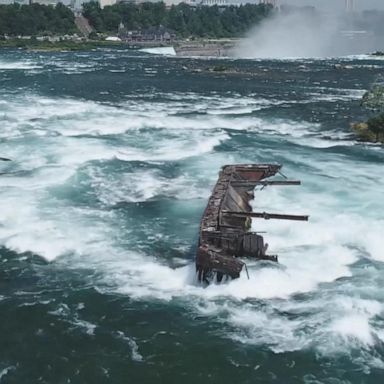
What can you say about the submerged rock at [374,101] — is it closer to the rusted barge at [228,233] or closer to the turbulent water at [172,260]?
the turbulent water at [172,260]

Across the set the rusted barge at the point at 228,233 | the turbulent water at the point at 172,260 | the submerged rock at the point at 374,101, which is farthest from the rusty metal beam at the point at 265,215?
the submerged rock at the point at 374,101

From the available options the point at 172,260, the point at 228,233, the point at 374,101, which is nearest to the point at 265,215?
the point at 228,233

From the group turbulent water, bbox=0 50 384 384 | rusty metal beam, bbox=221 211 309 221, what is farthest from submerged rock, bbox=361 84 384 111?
rusty metal beam, bbox=221 211 309 221

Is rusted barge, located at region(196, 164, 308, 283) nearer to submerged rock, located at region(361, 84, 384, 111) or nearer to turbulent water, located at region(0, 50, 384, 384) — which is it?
turbulent water, located at region(0, 50, 384, 384)

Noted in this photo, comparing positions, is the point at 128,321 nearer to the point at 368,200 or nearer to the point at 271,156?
the point at 368,200

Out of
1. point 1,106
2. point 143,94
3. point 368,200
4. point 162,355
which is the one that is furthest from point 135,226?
point 143,94

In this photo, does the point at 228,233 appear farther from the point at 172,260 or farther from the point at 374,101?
the point at 374,101
